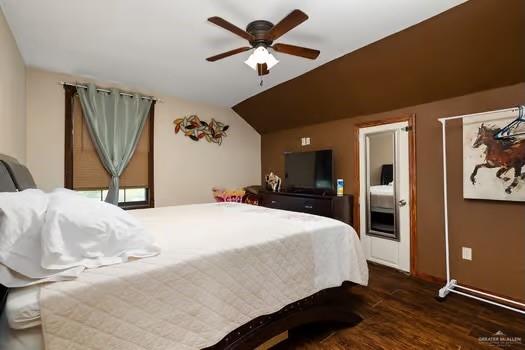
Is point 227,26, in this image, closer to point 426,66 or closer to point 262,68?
point 262,68

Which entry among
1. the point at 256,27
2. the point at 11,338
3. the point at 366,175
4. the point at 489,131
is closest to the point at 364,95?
the point at 366,175

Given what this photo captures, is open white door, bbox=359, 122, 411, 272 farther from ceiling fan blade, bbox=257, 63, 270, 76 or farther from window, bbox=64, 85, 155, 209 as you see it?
window, bbox=64, 85, 155, 209

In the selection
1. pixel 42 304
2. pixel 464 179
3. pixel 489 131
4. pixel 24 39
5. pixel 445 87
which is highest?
pixel 24 39

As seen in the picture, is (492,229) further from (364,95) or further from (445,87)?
(364,95)

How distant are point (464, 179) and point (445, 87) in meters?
0.97

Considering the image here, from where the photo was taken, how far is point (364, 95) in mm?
3211

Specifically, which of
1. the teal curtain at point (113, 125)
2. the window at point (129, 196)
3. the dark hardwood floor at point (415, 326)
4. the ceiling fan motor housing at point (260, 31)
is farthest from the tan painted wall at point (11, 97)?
the dark hardwood floor at point (415, 326)

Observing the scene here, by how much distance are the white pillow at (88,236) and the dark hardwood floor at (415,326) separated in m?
1.25

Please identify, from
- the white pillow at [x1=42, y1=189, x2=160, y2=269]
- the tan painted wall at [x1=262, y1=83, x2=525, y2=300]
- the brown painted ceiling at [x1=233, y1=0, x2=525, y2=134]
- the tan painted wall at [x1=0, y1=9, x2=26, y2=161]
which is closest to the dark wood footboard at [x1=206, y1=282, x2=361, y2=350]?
the white pillow at [x1=42, y1=189, x2=160, y2=269]

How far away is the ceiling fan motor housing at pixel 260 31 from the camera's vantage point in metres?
2.06

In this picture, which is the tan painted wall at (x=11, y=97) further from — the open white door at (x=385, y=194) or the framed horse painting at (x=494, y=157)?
the framed horse painting at (x=494, y=157)

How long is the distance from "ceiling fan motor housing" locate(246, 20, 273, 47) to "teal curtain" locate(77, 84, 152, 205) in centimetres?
228

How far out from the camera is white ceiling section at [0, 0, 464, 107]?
194 cm

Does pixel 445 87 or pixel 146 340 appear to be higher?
pixel 445 87
